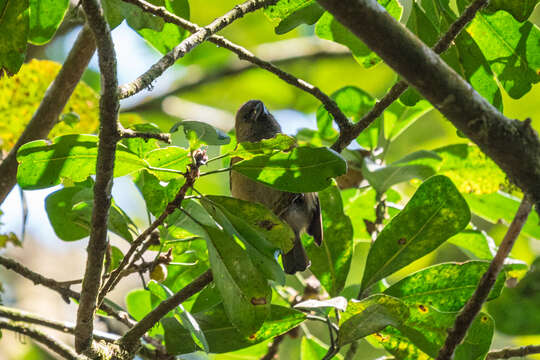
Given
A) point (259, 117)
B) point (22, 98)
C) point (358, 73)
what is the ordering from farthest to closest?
1. point (358, 73)
2. point (259, 117)
3. point (22, 98)

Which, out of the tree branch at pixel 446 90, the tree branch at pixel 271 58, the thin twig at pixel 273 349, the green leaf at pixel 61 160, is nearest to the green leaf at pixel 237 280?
the green leaf at pixel 61 160

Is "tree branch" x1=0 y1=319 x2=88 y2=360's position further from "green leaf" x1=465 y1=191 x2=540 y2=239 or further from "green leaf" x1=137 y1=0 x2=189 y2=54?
"green leaf" x1=465 y1=191 x2=540 y2=239

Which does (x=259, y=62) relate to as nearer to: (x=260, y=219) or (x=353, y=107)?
(x=260, y=219)

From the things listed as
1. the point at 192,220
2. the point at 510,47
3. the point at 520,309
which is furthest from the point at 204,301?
the point at 520,309

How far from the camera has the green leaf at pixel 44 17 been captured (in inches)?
88.7

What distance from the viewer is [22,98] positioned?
10.5ft

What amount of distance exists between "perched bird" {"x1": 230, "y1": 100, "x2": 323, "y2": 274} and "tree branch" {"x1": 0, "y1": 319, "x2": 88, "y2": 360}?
1.06 metres

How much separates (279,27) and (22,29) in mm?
856

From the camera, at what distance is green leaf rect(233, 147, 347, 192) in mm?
1935

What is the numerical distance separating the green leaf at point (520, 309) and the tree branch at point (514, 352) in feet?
3.22

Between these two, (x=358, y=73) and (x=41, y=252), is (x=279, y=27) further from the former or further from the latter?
(x=41, y=252)

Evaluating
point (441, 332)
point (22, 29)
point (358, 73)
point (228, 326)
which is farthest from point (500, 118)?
point (358, 73)

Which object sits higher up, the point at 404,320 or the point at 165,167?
the point at 165,167

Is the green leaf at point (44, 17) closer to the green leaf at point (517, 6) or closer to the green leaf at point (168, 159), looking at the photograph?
the green leaf at point (168, 159)
